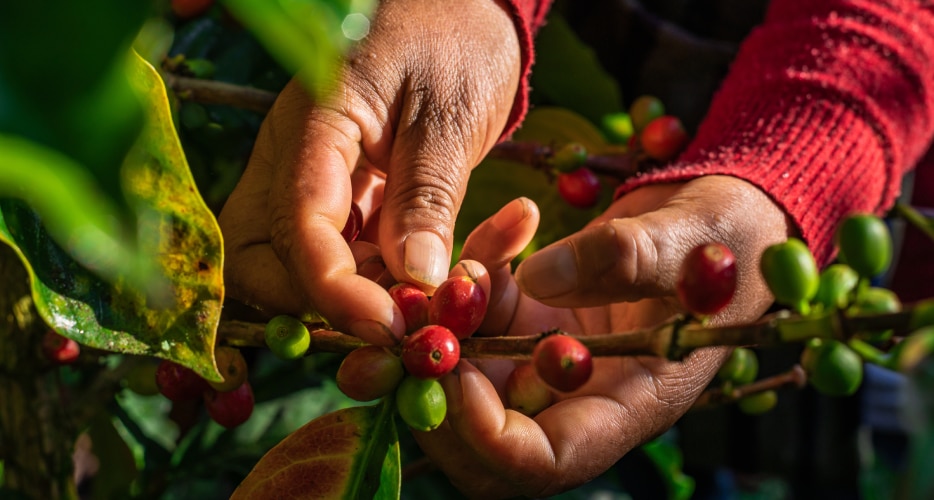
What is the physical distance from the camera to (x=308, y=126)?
722mm

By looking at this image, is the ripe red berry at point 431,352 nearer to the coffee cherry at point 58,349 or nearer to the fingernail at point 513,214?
the fingernail at point 513,214

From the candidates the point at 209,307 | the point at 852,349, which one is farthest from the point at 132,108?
the point at 852,349

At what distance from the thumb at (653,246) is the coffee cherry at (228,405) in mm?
276

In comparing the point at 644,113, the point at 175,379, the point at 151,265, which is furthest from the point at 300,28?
the point at 644,113

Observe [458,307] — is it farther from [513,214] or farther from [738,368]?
[738,368]

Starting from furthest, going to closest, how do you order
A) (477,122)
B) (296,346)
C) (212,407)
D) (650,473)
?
(650,473) < (477,122) < (212,407) < (296,346)

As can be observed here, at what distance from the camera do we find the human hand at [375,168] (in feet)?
2.07

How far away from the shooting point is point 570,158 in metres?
0.96

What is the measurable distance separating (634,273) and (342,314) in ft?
0.81

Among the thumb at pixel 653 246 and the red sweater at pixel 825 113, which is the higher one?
the red sweater at pixel 825 113

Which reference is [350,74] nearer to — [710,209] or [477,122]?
[477,122]

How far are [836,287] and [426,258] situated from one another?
31 centimetres

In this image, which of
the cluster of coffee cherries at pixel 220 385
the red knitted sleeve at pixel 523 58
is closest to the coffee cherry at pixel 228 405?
the cluster of coffee cherries at pixel 220 385

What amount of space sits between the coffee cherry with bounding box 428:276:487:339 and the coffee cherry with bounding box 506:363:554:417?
0.59ft
